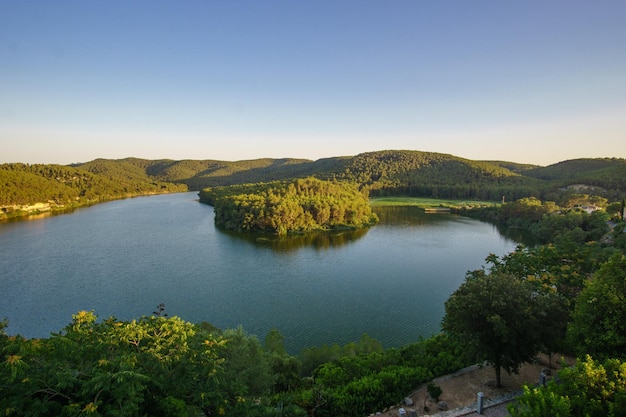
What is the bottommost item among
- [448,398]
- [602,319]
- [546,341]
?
[448,398]

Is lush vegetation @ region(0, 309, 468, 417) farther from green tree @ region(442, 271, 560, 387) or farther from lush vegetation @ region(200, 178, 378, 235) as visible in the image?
lush vegetation @ region(200, 178, 378, 235)

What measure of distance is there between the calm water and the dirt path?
769 centimetres

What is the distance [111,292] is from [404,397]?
2720cm

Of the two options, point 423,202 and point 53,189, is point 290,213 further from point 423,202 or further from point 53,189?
point 53,189

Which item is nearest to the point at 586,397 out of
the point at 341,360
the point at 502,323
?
the point at 502,323

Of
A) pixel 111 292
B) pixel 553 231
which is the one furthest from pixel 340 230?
pixel 111 292

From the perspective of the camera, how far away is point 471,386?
14148 mm

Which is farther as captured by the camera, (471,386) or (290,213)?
(290,213)

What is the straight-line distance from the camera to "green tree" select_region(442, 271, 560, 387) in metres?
13.3

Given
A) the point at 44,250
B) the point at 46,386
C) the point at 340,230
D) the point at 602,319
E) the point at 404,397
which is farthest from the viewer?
the point at 340,230

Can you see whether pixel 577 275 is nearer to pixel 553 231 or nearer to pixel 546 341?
pixel 546 341

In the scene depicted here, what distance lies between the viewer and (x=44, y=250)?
150ft

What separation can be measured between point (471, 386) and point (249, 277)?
2482cm

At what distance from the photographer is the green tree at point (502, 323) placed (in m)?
13.3
